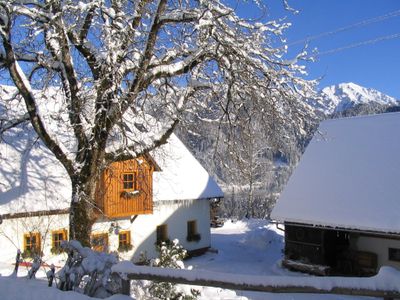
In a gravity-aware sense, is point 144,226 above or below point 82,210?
below

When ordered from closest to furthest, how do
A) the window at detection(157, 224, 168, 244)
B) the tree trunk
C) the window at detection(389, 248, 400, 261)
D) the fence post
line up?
1. the fence post
2. the tree trunk
3. the window at detection(389, 248, 400, 261)
4. the window at detection(157, 224, 168, 244)

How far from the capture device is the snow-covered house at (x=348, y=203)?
14852 mm

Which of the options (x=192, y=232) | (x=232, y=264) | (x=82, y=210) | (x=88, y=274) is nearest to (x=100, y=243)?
(x=232, y=264)

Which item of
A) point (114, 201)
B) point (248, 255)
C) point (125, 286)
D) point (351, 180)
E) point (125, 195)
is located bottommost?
point (248, 255)

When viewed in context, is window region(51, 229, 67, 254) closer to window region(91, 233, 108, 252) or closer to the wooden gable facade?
window region(91, 233, 108, 252)

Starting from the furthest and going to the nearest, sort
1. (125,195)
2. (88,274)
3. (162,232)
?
(162,232), (125,195), (88,274)

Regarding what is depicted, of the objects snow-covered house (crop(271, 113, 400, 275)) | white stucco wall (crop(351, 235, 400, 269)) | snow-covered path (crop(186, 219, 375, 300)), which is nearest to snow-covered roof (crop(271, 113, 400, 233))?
snow-covered house (crop(271, 113, 400, 275))

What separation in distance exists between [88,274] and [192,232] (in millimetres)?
15720

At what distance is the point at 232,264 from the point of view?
18.9m

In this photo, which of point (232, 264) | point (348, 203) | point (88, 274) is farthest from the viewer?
point (232, 264)

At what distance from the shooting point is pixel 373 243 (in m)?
15.3

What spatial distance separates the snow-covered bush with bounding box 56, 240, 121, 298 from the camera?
5.12 meters

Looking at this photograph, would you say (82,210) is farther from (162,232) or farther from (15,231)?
(162,232)

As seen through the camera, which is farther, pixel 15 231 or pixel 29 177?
pixel 29 177
